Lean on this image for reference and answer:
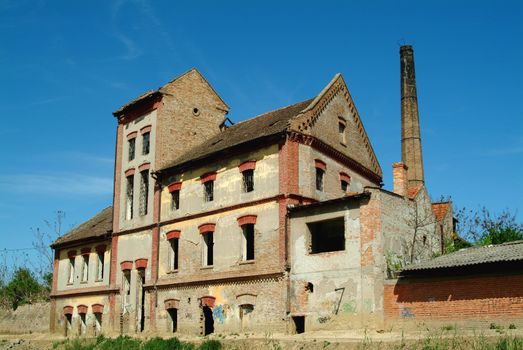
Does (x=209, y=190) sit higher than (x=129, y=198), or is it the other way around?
(x=129, y=198)

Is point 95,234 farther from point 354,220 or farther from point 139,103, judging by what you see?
point 354,220

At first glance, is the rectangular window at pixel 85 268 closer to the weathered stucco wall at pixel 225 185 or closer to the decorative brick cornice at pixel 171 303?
the weathered stucco wall at pixel 225 185

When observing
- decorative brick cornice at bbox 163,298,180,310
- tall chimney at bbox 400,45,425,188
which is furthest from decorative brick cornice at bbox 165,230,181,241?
tall chimney at bbox 400,45,425,188

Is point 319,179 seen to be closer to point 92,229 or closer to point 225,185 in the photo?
point 225,185

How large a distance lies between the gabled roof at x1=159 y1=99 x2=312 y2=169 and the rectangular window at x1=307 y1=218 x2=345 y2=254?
14.1 feet

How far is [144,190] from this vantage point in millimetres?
33750

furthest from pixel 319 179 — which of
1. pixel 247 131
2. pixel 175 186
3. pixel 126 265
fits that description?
pixel 126 265

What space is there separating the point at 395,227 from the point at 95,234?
19744mm

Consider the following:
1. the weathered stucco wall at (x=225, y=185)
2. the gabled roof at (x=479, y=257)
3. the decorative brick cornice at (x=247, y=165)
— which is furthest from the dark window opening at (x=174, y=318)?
the gabled roof at (x=479, y=257)

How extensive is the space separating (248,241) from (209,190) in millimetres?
3741

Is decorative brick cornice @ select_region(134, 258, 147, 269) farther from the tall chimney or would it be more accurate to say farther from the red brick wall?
the tall chimney

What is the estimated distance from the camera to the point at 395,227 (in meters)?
24.3

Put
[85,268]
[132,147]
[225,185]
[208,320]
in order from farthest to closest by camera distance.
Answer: [85,268] → [132,147] → [208,320] → [225,185]

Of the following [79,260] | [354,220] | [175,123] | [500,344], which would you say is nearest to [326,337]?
[354,220]
